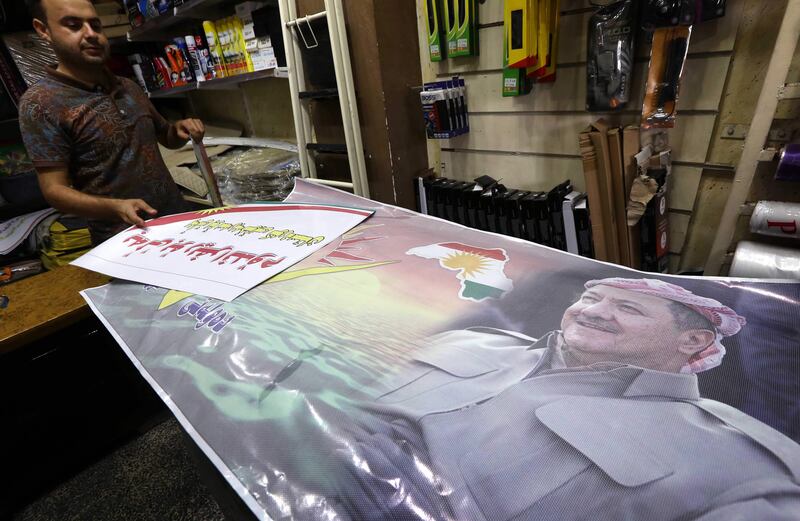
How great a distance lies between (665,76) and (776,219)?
462mm

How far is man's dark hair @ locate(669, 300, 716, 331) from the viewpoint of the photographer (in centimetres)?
49

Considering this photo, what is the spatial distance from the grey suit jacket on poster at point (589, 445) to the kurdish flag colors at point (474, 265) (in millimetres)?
163

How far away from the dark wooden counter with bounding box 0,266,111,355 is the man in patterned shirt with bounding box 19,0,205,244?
0.73 feet

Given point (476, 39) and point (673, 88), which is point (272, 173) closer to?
point (476, 39)

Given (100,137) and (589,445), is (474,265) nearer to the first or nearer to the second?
(589,445)

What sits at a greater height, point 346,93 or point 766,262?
point 346,93

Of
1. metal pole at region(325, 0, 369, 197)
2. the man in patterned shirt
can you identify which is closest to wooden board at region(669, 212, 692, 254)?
metal pole at region(325, 0, 369, 197)

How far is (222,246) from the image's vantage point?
2.96ft

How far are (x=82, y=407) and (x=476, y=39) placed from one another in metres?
2.01

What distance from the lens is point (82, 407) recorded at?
1421 mm

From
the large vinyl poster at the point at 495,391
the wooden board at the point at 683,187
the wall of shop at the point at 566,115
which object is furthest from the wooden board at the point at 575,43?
the large vinyl poster at the point at 495,391

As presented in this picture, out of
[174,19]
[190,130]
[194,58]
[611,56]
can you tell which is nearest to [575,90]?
[611,56]

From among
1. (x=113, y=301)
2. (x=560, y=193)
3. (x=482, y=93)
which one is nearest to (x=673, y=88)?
(x=560, y=193)

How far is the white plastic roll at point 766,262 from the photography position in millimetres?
876
